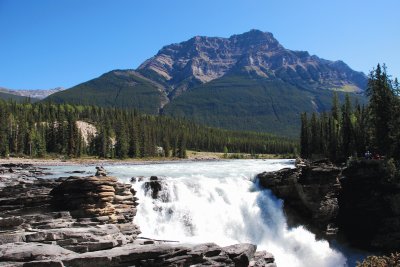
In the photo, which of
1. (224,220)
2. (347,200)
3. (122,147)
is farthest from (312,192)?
(122,147)

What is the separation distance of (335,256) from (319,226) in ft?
13.0

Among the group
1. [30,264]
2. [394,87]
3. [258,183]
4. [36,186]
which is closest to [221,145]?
[394,87]

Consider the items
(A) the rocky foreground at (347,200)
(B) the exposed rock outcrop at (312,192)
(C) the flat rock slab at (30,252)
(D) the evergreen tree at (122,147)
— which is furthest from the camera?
(D) the evergreen tree at (122,147)

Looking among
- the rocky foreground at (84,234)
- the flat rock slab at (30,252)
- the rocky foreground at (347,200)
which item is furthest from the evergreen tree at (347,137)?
the flat rock slab at (30,252)

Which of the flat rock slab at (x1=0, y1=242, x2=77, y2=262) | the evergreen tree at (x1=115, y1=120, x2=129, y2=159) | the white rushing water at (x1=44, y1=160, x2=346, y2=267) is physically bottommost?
the white rushing water at (x1=44, y1=160, x2=346, y2=267)

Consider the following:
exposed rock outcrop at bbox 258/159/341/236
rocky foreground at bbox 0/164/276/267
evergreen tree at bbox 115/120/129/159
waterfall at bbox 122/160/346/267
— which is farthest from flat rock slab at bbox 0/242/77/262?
evergreen tree at bbox 115/120/129/159

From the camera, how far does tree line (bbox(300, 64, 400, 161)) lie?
5997 cm

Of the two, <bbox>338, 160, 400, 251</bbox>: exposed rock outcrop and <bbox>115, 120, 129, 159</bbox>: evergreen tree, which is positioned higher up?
<bbox>115, 120, 129, 159</bbox>: evergreen tree

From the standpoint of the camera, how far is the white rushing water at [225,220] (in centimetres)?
3984

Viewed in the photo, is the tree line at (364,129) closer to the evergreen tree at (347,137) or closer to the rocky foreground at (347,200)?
the evergreen tree at (347,137)

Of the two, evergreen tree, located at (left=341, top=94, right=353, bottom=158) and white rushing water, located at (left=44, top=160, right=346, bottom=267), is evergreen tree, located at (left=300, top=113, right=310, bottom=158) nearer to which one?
evergreen tree, located at (left=341, top=94, right=353, bottom=158)

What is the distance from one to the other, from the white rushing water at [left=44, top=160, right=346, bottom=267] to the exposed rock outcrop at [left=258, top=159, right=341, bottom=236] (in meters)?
1.59

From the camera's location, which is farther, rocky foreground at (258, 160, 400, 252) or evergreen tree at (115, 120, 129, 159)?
evergreen tree at (115, 120, 129, 159)

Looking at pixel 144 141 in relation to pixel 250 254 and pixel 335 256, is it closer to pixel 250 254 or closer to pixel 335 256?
pixel 335 256
